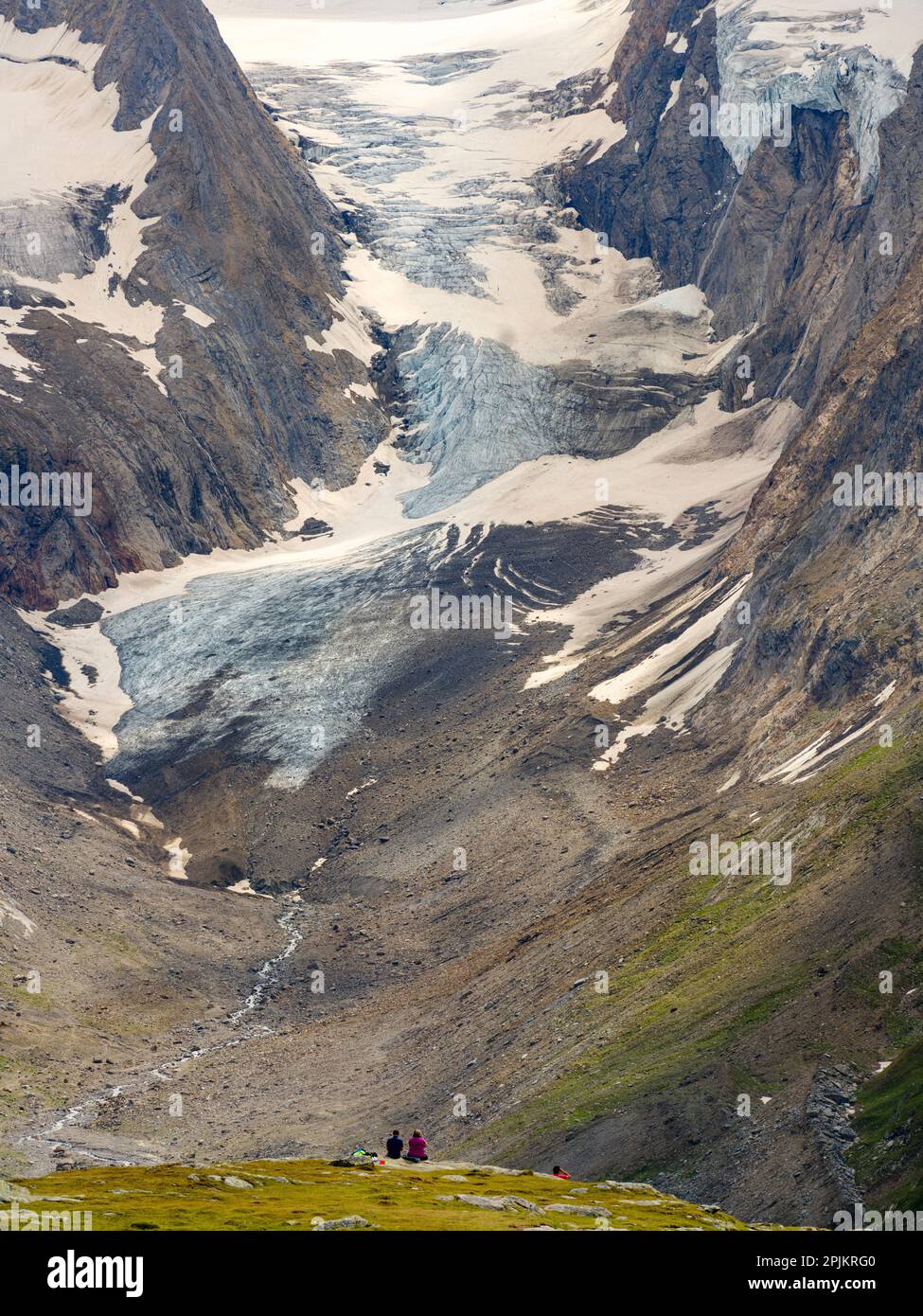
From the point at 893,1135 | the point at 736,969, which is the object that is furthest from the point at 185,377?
the point at 893,1135

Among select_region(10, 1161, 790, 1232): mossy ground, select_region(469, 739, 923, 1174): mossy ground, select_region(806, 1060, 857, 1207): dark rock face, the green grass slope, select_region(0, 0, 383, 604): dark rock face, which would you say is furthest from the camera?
select_region(0, 0, 383, 604): dark rock face

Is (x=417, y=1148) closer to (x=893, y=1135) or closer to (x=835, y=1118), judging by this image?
(x=835, y=1118)

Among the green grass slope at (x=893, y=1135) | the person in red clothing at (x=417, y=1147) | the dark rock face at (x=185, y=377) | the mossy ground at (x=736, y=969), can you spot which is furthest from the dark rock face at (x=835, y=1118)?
the dark rock face at (x=185, y=377)

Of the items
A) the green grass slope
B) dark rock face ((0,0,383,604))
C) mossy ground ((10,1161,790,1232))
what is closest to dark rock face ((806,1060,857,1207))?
the green grass slope

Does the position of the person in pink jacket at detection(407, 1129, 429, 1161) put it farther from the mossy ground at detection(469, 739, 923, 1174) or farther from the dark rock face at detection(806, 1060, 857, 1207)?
the mossy ground at detection(469, 739, 923, 1174)
